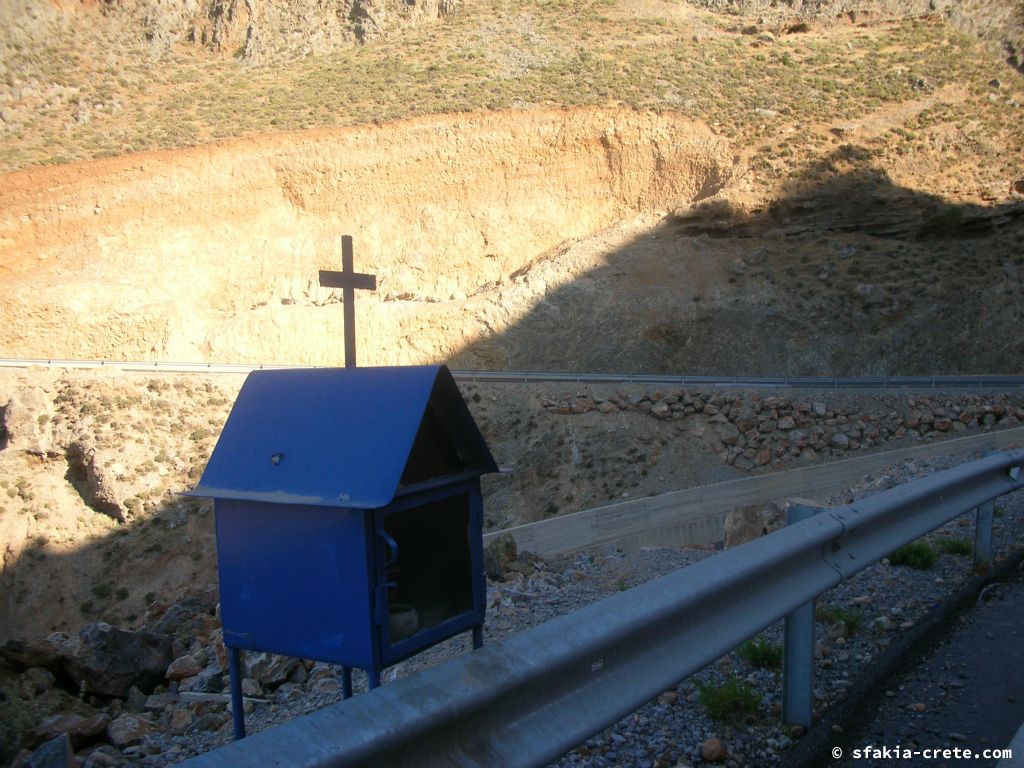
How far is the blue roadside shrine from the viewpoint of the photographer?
3.54 metres

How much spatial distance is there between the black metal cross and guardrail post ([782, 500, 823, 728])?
2481 millimetres

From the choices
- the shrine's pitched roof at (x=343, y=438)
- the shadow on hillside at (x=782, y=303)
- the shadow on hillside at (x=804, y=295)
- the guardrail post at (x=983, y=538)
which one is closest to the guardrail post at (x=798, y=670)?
the shrine's pitched roof at (x=343, y=438)

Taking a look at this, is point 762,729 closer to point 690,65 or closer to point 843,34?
point 690,65

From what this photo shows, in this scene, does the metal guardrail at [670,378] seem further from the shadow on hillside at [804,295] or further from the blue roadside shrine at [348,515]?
the blue roadside shrine at [348,515]

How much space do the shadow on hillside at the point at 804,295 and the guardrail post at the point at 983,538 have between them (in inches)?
781

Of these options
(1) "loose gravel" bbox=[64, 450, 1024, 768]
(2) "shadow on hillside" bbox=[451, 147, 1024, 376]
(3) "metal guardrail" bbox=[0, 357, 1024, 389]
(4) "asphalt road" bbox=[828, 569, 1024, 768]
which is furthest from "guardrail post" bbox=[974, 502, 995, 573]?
(2) "shadow on hillside" bbox=[451, 147, 1024, 376]

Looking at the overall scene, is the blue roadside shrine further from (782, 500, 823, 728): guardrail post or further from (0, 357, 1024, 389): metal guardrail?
(0, 357, 1024, 389): metal guardrail

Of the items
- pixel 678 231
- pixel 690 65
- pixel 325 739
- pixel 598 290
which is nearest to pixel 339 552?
pixel 325 739

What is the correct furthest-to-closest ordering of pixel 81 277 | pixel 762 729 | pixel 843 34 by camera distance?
pixel 843 34, pixel 81 277, pixel 762 729

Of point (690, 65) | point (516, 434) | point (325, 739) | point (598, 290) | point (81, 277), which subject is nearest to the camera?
point (325, 739)

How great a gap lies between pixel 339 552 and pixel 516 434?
765 inches

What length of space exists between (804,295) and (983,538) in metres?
21.7

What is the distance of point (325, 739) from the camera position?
5.92ft

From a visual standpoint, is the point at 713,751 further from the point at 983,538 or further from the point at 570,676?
the point at 983,538
